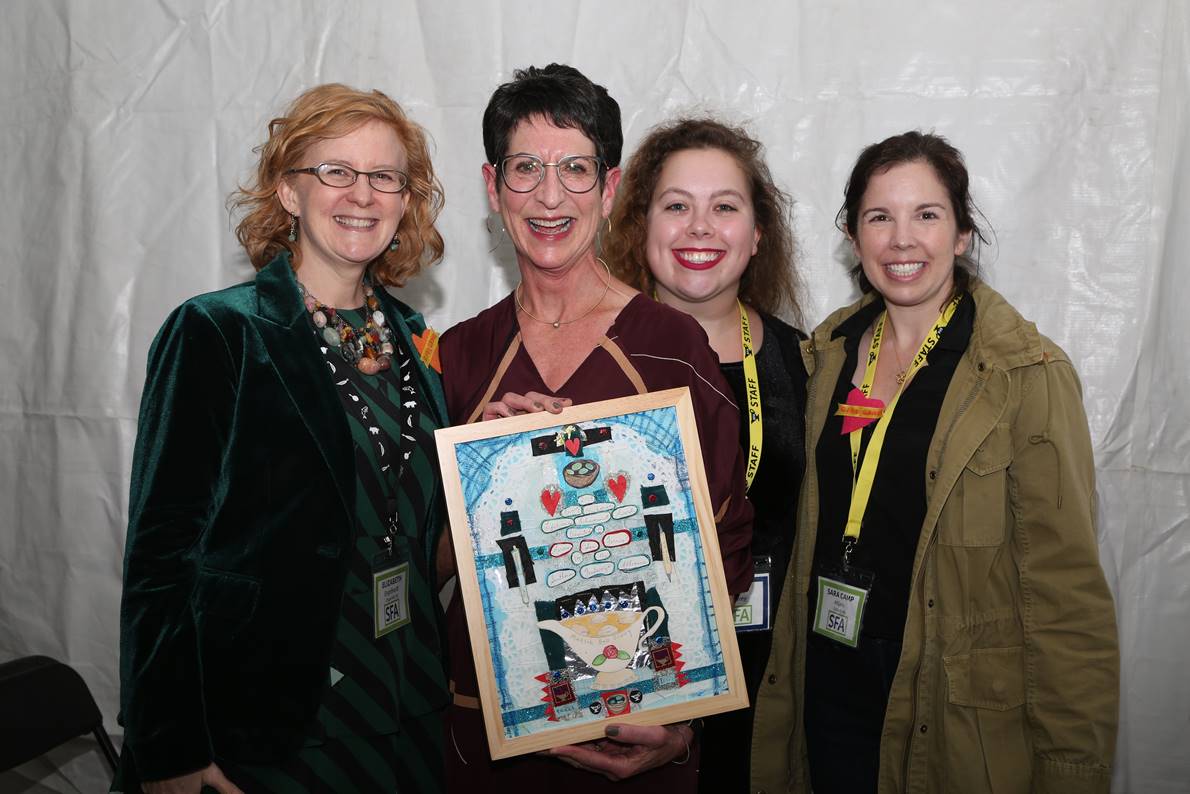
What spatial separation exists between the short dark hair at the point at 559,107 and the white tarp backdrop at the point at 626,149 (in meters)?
1.20

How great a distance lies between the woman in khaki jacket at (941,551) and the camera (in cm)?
214

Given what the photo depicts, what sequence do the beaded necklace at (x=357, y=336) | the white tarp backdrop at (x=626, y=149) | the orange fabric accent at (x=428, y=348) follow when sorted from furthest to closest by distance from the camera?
1. the white tarp backdrop at (x=626, y=149)
2. the orange fabric accent at (x=428, y=348)
3. the beaded necklace at (x=357, y=336)

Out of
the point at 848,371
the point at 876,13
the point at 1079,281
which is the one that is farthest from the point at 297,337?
the point at 1079,281

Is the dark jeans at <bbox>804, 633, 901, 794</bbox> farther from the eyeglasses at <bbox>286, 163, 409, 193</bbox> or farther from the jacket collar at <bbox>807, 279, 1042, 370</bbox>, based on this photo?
the eyeglasses at <bbox>286, 163, 409, 193</bbox>

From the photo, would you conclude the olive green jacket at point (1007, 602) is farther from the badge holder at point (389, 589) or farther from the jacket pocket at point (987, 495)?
the badge holder at point (389, 589)

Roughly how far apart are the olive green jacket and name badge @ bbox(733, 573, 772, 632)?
0.39 m

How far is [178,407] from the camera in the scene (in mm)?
1711

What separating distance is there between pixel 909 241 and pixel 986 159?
0.97 m

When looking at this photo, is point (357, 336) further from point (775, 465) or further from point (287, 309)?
point (775, 465)

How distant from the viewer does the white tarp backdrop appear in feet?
9.89


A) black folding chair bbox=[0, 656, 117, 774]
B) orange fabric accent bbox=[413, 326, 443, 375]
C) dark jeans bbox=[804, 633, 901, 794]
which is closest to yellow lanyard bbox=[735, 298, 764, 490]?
dark jeans bbox=[804, 633, 901, 794]

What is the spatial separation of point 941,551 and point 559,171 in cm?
131

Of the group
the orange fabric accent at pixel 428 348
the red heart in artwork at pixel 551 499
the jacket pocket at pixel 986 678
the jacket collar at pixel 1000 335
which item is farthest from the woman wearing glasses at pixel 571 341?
the jacket collar at pixel 1000 335

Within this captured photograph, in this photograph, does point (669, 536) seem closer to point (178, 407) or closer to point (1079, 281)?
point (178, 407)
